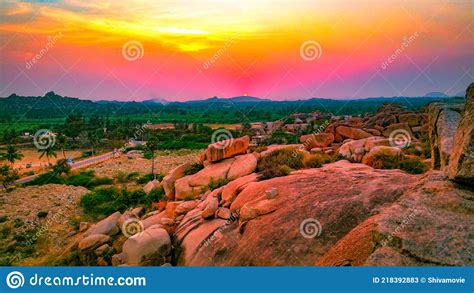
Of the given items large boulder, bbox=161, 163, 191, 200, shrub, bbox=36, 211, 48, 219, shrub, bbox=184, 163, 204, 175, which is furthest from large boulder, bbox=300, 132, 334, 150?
shrub, bbox=36, 211, 48, 219

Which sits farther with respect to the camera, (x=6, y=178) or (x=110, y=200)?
(x=6, y=178)

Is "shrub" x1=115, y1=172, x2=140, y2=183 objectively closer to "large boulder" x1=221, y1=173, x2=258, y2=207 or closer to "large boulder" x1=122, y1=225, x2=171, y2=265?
"large boulder" x1=221, y1=173, x2=258, y2=207

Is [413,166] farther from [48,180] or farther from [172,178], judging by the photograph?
[48,180]

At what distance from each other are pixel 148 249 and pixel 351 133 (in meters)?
15.6

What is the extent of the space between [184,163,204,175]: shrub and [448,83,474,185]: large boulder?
12.3 metres

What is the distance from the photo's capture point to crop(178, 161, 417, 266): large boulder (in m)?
7.39

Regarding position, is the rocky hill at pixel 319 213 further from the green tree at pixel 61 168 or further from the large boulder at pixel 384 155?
the green tree at pixel 61 168

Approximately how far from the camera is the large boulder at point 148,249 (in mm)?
9773

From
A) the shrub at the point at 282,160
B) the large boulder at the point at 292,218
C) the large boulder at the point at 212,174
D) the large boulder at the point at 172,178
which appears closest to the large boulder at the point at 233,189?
the large boulder at the point at 292,218

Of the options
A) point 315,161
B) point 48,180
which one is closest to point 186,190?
point 315,161

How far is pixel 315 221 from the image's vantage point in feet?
25.5

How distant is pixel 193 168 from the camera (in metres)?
17.6

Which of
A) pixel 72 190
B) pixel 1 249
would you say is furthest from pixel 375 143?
pixel 72 190

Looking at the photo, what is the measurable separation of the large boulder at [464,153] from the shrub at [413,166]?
515 cm
